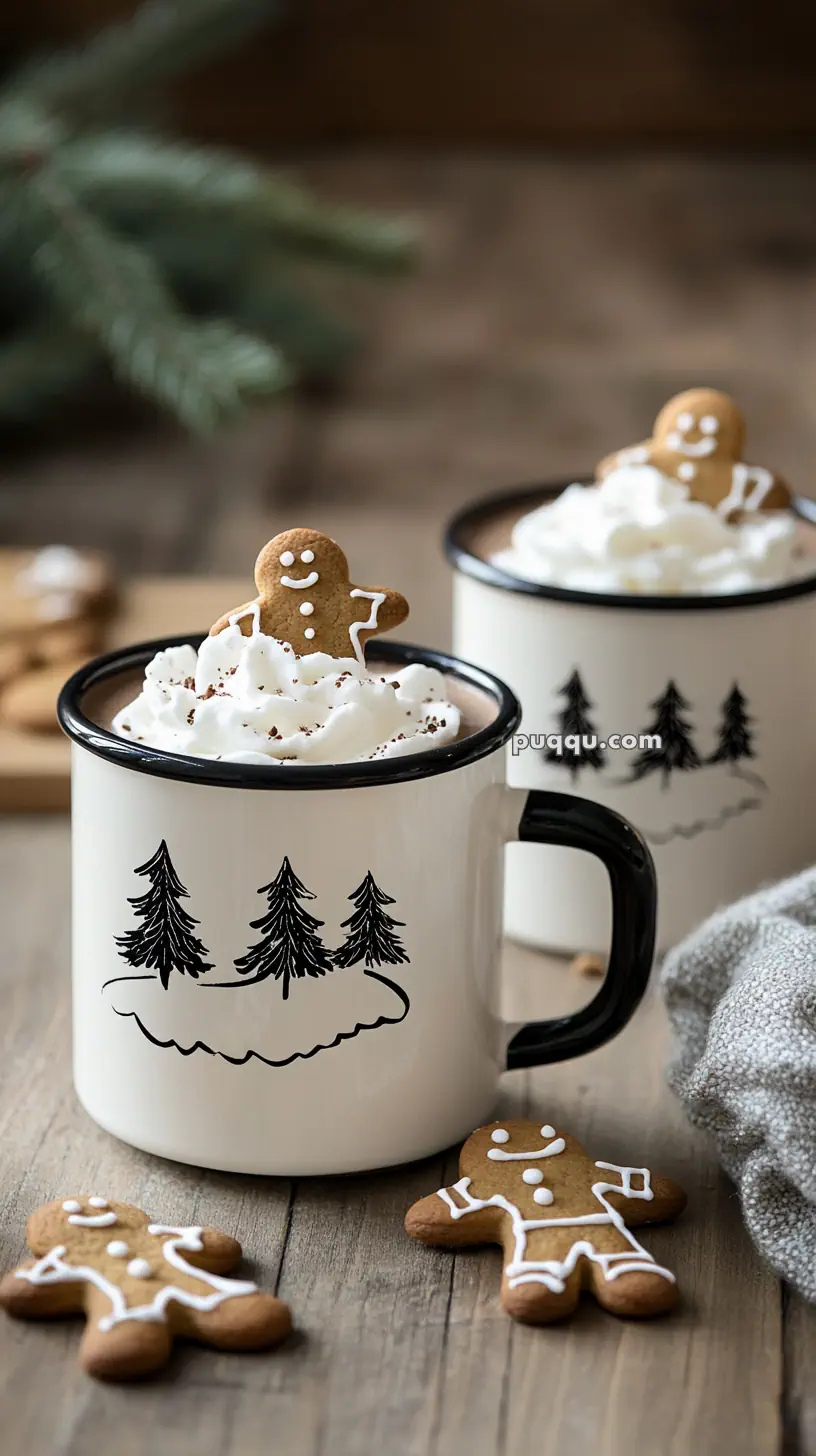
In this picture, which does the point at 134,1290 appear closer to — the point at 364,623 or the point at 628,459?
the point at 364,623

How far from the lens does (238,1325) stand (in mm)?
729

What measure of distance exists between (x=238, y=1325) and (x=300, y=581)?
12.8 inches

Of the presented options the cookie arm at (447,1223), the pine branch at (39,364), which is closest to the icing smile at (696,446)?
the cookie arm at (447,1223)

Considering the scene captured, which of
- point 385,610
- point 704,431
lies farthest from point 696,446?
point 385,610

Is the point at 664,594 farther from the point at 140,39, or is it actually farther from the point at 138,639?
the point at 140,39

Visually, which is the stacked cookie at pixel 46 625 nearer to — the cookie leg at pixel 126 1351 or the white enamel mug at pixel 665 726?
the white enamel mug at pixel 665 726

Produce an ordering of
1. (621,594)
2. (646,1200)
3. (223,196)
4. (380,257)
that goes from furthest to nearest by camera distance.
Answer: (380,257)
(223,196)
(621,594)
(646,1200)

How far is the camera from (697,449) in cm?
112

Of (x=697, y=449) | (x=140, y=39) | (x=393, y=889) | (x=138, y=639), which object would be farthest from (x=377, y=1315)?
(x=140, y=39)

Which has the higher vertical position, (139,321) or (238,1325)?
(139,321)

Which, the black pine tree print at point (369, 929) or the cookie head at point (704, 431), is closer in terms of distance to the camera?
the black pine tree print at point (369, 929)

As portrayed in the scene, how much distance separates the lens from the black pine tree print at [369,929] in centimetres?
80

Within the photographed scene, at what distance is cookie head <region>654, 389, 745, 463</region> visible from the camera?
1122mm

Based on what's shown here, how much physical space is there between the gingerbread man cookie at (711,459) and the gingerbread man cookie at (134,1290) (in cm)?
56
